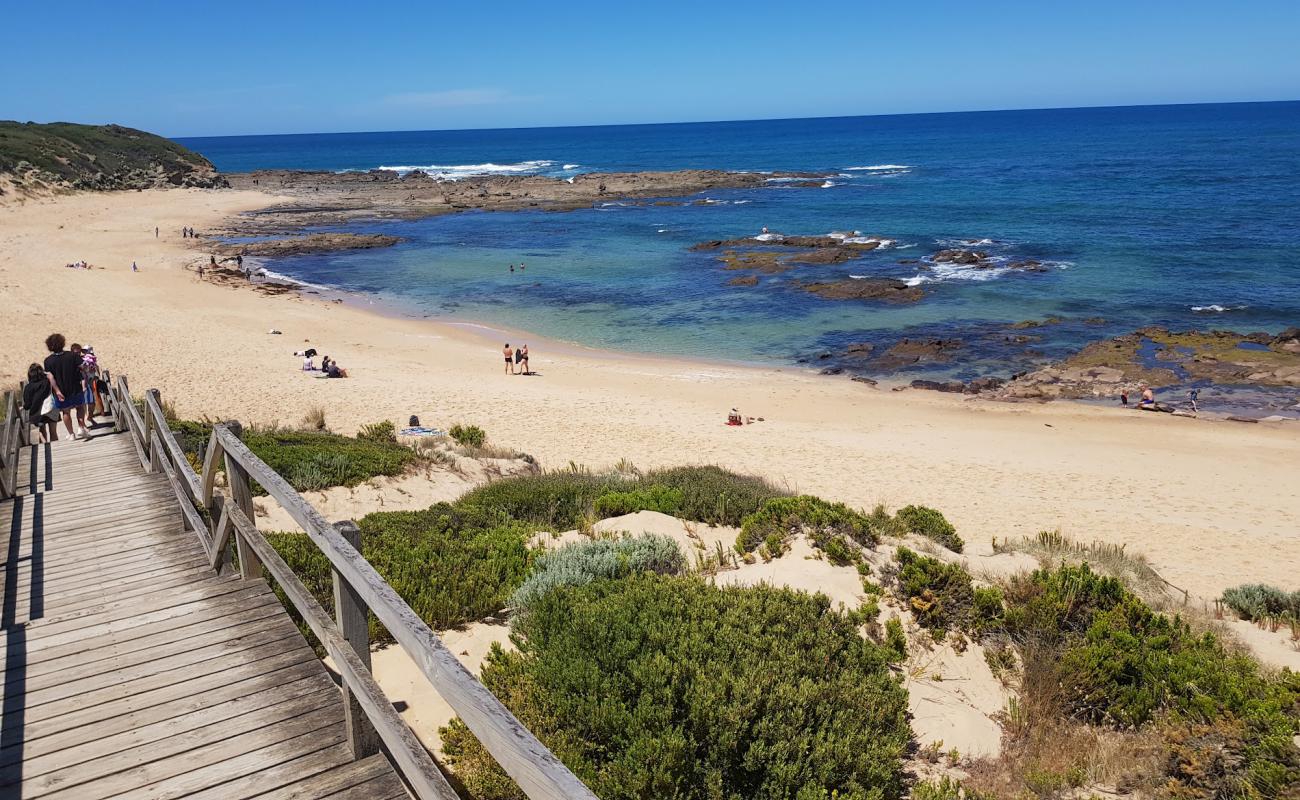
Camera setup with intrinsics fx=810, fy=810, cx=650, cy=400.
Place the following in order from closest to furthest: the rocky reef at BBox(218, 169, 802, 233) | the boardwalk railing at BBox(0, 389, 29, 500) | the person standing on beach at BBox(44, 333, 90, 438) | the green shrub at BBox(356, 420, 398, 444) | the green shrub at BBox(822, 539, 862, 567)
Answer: the boardwalk railing at BBox(0, 389, 29, 500), the green shrub at BBox(822, 539, 862, 567), the person standing on beach at BBox(44, 333, 90, 438), the green shrub at BBox(356, 420, 398, 444), the rocky reef at BBox(218, 169, 802, 233)

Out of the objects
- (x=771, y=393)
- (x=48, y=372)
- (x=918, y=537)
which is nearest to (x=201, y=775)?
(x=918, y=537)

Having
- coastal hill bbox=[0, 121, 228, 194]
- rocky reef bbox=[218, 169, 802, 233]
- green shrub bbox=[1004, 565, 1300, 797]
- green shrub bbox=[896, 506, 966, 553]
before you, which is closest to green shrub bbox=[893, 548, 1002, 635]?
green shrub bbox=[1004, 565, 1300, 797]

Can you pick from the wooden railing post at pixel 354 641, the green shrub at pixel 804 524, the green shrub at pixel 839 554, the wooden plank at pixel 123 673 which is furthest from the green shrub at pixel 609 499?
the wooden railing post at pixel 354 641

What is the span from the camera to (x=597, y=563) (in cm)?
631

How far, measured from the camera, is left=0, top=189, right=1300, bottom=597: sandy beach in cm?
1361

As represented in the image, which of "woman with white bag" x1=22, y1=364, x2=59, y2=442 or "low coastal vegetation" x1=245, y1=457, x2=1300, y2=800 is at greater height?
"woman with white bag" x1=22, y1=364, x2=59, y2=442

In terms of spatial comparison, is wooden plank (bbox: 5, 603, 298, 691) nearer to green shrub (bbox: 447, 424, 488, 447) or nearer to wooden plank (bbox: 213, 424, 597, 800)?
wooden plank (bbox: 213, 424, 597, 800)

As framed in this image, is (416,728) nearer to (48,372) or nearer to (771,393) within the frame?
(48,372)

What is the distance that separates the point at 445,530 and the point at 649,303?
2624 centimetres

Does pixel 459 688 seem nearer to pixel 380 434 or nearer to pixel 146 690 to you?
pixel 146 690

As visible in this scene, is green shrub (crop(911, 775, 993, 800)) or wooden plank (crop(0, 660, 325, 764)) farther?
green shrub (crop(911, 775, 993, 800))

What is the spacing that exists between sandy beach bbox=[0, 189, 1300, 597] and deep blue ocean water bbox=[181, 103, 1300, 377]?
3.93 meters

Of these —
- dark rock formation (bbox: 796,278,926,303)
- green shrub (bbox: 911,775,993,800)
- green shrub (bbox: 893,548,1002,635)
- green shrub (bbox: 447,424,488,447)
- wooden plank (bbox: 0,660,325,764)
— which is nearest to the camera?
wooden plank (bbox: 0,660,325,764)

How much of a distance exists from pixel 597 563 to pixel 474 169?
107921 mm
